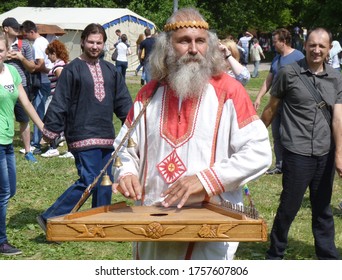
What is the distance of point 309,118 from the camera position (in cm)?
561

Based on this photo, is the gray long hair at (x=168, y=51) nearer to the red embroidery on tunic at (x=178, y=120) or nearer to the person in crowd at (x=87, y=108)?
the red embroidery on tunic at (x=178, y=120)

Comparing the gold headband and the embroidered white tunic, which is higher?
the gold headband

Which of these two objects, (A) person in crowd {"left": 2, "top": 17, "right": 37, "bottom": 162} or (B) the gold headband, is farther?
(A) person in crowd {"left": 2, "top": 17, "right": 37, "bottom": 162}

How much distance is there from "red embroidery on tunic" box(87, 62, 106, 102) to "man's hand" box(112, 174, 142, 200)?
293 cm

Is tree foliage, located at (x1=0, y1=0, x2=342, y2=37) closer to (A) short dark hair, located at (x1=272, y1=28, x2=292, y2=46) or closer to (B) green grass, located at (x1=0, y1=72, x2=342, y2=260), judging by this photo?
(B) green grass, located at (x1=0, y1=72, x2=342, y2=260)

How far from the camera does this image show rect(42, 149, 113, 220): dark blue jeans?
6.39 meters

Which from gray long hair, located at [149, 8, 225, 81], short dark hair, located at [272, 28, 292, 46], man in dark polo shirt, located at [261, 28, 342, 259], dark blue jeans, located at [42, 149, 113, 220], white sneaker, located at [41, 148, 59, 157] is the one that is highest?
gray long hair, located at [149, 8, 225, 81]

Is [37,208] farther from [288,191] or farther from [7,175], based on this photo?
[288,191]

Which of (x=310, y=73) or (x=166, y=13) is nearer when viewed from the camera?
(x=310, y=73)

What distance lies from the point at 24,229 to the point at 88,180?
1.13 m

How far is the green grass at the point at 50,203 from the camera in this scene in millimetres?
6373

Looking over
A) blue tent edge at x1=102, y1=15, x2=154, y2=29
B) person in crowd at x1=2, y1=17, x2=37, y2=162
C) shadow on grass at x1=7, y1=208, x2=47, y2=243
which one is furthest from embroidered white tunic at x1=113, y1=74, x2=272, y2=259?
blue tent edge at x1=102, y1=15, x2=154, y2=29
